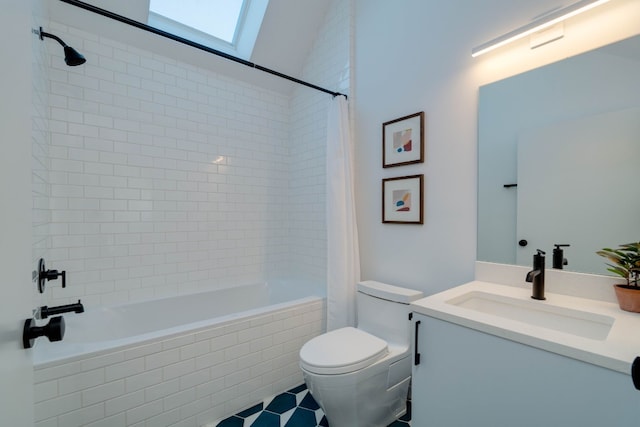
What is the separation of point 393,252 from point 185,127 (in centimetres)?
205

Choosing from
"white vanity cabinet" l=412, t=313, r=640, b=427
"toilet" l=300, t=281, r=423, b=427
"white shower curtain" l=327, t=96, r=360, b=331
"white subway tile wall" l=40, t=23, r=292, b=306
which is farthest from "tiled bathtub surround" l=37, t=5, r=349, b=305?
"white vanity cabinet" l=412, t=313, r=640, b=427

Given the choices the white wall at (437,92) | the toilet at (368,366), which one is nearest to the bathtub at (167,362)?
the toilet at (368,366)

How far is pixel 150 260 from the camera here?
2.38 m

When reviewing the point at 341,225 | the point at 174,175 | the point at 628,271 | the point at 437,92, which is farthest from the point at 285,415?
the point at 437,92

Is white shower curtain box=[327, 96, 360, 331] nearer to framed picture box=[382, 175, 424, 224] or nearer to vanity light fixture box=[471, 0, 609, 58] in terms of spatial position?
framed picture box=[382, 175, 424, 224]

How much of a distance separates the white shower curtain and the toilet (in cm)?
26

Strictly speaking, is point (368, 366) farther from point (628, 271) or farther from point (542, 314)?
point (628, 271)

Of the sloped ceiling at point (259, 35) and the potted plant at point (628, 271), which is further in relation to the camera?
the sloped ceiling at point (259, 35)

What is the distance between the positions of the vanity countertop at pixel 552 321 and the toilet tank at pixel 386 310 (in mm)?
425

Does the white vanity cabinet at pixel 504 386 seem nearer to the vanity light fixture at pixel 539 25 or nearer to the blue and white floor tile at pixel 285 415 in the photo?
the blue and white floor tile at pixel 285 415

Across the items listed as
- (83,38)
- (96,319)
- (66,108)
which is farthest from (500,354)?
(83,38)

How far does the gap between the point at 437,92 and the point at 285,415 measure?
2242 millimetres

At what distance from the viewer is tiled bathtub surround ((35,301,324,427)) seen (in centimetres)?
138

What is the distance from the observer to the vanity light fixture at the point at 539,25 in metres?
1.24
